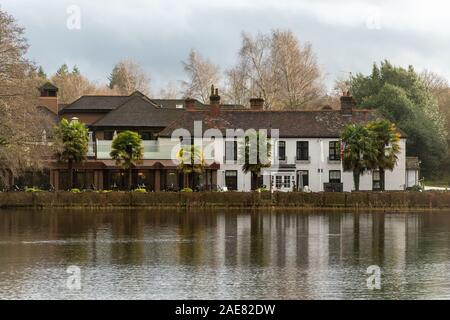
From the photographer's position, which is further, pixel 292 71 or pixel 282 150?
pixel 292 71

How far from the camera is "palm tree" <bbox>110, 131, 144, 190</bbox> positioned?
8150 cm

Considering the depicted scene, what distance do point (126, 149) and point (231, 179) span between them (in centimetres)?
1060

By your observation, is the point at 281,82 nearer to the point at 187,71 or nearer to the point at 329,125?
the point at 187,71

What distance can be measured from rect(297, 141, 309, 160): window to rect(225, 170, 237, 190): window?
606 cm

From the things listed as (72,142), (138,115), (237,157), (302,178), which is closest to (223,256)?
(72,142)

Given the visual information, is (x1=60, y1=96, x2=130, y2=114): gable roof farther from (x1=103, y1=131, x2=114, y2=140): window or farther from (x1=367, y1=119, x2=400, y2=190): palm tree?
(x1=367, y1=119, x2=400, y2=190): palm tree

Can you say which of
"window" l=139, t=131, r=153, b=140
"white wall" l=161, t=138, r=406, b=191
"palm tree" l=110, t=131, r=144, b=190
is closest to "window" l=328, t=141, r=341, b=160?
"white wall" l=161, t=138, r=406, b=191

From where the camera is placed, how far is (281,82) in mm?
116438

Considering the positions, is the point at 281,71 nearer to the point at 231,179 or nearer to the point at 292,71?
the point at 292,71

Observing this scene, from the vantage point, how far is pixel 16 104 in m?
68.9

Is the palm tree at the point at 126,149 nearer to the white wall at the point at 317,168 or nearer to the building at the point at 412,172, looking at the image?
the white wall at the point at 317,168

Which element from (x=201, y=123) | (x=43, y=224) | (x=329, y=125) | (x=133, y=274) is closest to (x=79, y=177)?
(x=201, y=123)

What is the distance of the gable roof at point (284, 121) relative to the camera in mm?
87750
